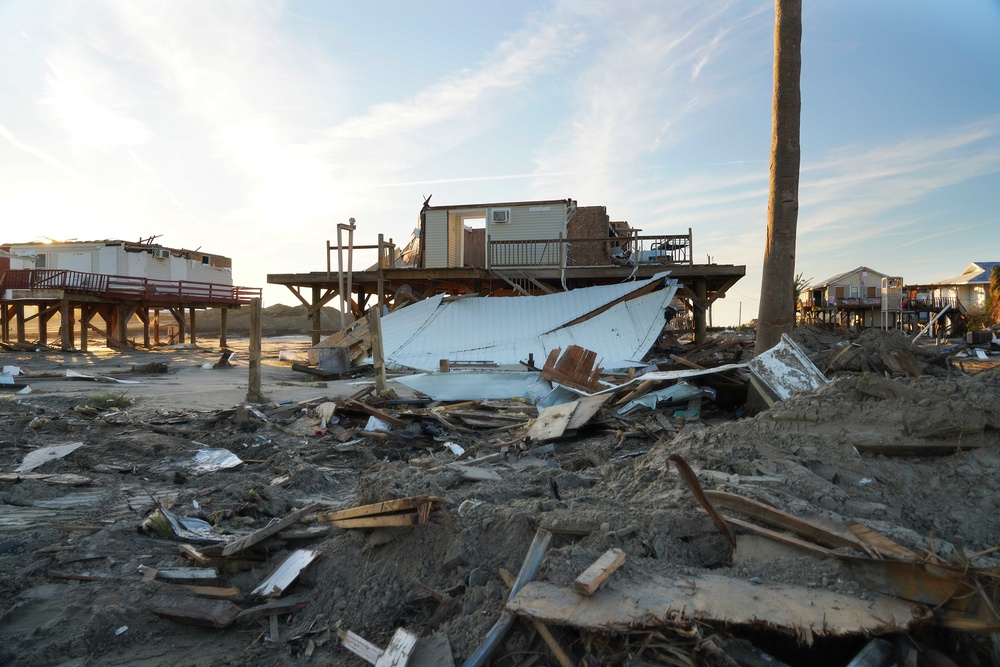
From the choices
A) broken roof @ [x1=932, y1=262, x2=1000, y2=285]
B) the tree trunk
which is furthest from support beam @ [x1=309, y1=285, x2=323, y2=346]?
broken roof @ [x1=932, y1=262, x2=1000, y2=285]

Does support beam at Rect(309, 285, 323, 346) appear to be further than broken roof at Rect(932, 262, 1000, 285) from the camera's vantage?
No

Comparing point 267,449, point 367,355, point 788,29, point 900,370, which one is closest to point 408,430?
point 267,449

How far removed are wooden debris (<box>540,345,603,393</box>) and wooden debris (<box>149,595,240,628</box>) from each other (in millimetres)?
7253

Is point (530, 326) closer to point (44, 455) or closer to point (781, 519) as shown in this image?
point (44, 455)

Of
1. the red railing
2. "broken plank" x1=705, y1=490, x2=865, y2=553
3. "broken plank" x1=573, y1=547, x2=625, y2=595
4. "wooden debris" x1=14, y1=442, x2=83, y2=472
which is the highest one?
the red railing

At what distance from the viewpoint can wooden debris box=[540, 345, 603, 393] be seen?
Result: 10336 millimetres

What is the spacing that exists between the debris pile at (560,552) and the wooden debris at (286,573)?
2 centimetres

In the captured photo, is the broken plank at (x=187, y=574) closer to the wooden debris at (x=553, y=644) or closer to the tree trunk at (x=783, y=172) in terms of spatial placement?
the wooden debris at (x=553, y=644)

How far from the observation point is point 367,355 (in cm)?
1881

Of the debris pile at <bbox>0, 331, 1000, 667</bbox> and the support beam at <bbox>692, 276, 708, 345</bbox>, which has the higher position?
the support beam at <bbox>692, 276, 708, 345</bbox>

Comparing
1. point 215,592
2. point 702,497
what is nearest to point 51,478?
point 215,592

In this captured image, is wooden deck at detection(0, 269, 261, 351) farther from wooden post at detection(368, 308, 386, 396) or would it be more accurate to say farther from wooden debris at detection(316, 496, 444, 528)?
wooden debris at detection(316, 496, 444, 528)

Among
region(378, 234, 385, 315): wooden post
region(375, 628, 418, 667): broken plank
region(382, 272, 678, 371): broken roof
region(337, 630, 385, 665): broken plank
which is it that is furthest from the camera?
region(378, 234, 385, 315): wooden post

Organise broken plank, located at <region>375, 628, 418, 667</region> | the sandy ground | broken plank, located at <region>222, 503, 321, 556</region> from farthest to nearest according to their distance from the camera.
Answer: the sandy ground < broken plank, located at <region>222, 503, 321, 556</region> < broken plank, located at <region>375, 628, 418, 667</region>
